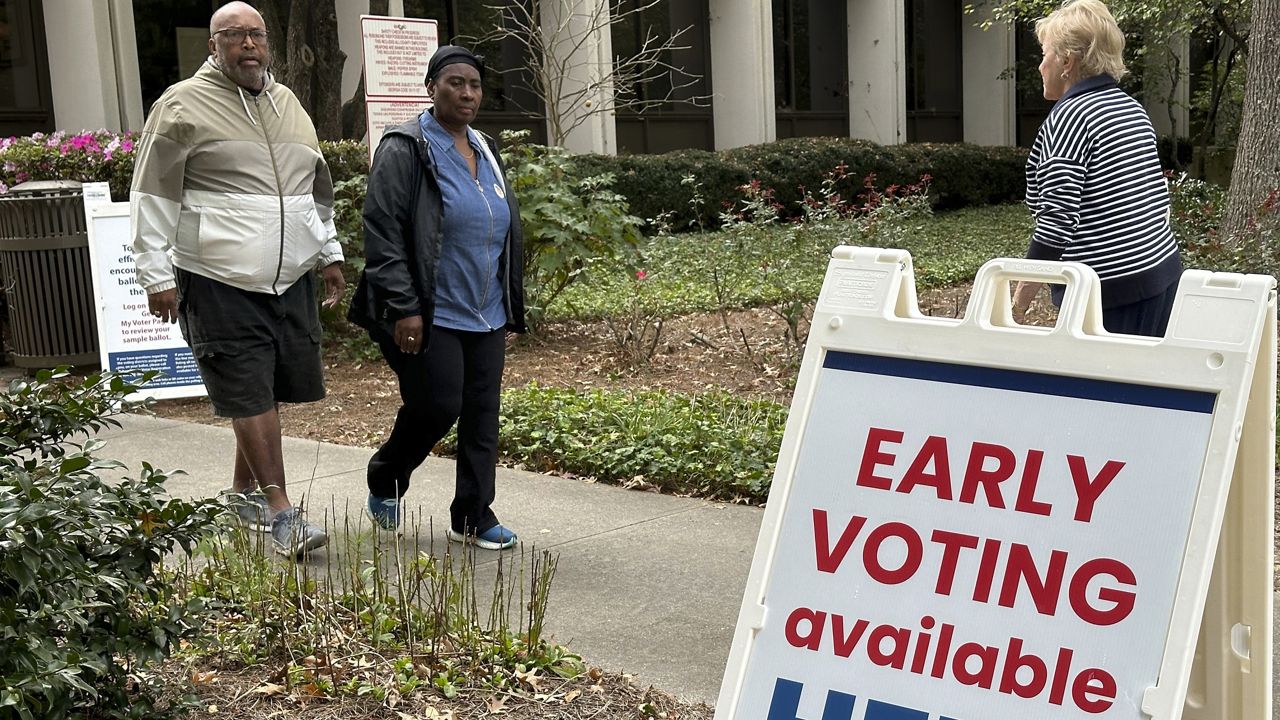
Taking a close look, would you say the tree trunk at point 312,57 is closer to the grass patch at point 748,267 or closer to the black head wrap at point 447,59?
the grass patch at point 748,267

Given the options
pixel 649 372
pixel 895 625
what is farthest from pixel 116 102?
pixel 895 625

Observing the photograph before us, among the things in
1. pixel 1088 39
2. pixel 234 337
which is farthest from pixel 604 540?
pixel 1088 39

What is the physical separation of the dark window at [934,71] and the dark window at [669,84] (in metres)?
7.16

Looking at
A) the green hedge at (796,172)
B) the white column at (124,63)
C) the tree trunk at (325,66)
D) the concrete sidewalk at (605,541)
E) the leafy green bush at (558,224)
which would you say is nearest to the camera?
the concrete sidewalk at (605,541)

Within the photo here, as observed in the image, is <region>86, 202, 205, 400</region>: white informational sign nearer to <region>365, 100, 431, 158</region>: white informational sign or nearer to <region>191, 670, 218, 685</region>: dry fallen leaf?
<region>365, 100, 431, 158</region>: white informational sign

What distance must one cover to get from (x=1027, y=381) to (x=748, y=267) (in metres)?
9.26

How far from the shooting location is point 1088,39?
14.4ft

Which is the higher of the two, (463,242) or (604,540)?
(463,242)

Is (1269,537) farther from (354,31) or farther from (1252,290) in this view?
(354,31)

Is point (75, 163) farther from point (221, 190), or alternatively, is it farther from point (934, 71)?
point (934, 71)

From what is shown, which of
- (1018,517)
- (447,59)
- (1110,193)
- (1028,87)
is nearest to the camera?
(1018,517)

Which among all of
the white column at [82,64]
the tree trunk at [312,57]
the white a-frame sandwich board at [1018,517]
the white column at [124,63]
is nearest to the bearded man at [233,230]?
the white a-frame sandwich board at [1018,517]

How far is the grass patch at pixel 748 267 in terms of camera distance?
1003cm

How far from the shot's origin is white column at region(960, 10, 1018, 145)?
30.4m
